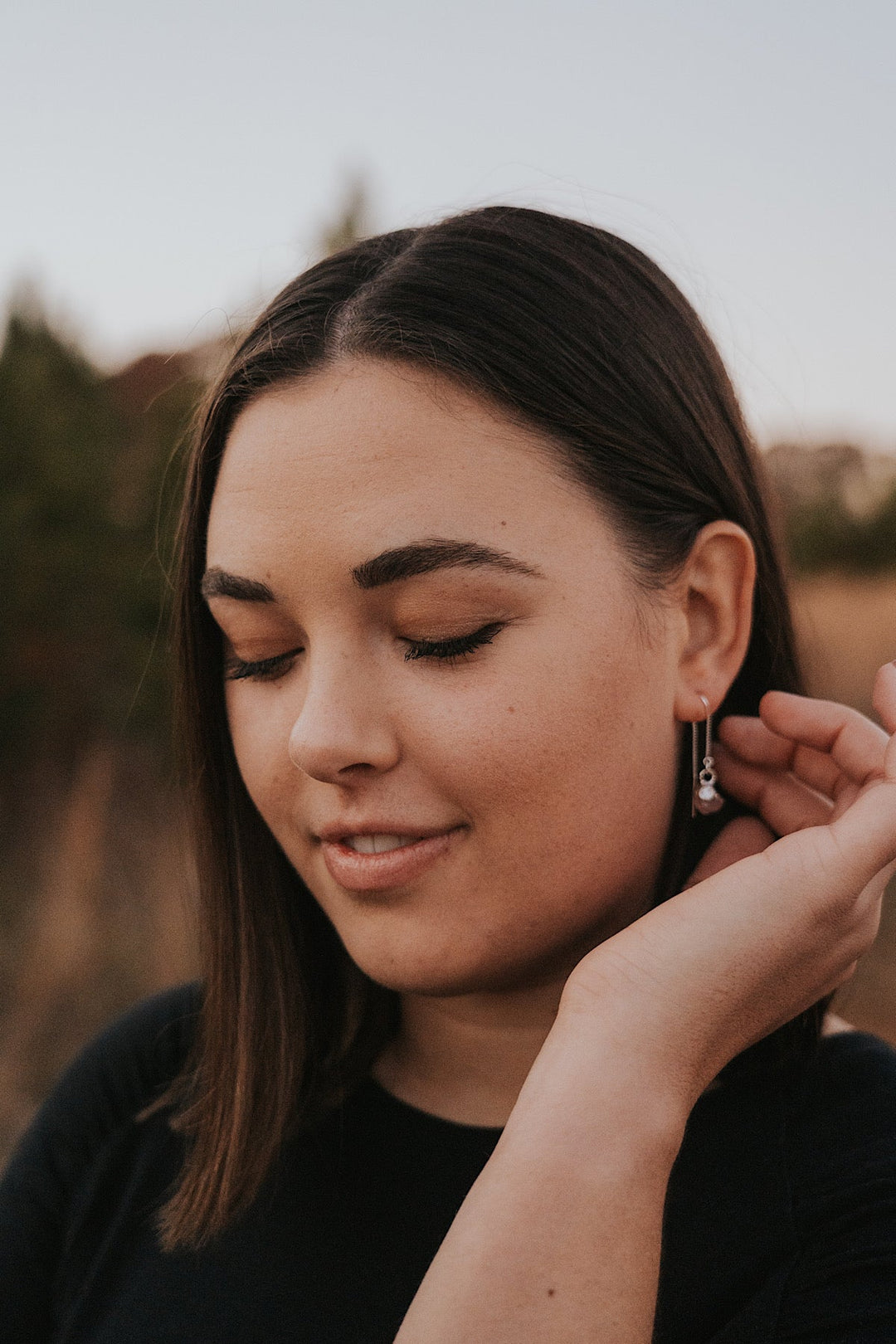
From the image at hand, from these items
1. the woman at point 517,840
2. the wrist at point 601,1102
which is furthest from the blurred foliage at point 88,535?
the wrist at point 601,1102

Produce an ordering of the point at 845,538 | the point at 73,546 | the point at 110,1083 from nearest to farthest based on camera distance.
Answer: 1. the point at 110,1083
2. the point at 73,546
3. the point at 845,538

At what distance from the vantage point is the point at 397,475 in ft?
4.65

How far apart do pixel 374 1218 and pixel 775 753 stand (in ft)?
3.12

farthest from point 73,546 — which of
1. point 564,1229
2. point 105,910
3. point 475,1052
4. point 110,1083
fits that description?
point 564,1229

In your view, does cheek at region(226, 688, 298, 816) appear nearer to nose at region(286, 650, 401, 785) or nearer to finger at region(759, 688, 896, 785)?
nose at region(286, 650, 401, 785)

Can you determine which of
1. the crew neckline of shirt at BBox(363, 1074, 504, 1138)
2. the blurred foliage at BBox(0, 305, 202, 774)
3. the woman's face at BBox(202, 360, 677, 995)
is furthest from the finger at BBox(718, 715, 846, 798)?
the blurred foliage at BBox(0, 305, 202, 774)

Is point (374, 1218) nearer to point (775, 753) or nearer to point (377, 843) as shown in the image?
point (377, 843)

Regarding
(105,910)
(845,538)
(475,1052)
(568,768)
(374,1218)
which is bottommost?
(105,910)

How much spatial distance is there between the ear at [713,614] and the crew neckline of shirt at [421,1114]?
2.23 feet

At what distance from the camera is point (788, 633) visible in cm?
186

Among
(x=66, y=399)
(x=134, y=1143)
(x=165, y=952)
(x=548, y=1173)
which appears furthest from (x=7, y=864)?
(x=548, y=1173)

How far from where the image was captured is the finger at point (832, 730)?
1.67m

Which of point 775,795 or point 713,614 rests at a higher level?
point 713,614

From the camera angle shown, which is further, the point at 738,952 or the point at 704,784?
the point at 704,784
